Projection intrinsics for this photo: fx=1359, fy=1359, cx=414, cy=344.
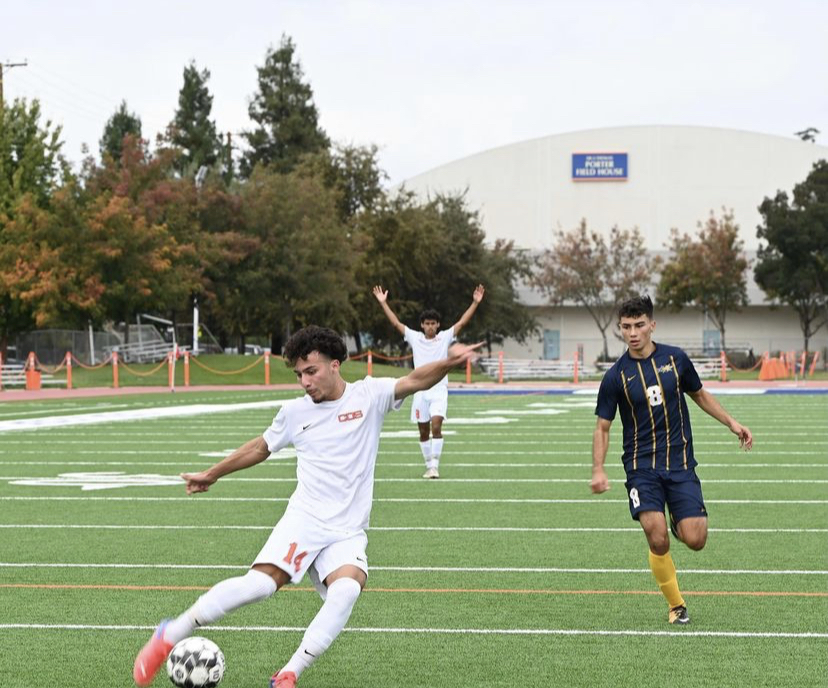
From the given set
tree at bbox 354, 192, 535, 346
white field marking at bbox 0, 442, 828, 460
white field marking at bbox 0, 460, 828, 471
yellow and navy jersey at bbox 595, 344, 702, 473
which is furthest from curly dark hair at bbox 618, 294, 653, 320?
tree at bbox 354, 192, 535, 346

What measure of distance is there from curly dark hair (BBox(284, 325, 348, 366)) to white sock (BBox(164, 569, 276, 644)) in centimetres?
102

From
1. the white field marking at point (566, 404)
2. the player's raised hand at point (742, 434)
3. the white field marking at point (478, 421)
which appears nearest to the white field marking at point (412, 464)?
the white field marking at point (478, 421)

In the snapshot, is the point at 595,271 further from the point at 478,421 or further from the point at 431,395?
the point at 431,395

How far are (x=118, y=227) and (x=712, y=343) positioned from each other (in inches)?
1595

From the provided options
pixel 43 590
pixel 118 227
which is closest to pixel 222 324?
pixel 118 227

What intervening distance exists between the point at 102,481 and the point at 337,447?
9.88 metres

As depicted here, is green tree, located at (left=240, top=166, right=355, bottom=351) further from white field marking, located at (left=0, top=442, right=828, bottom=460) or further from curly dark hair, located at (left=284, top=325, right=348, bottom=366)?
curly dark hair, located at (left=284, top=325, right=348, bottom=366)

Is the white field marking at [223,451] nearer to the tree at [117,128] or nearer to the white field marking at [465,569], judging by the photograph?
the white field marking at [465,569]

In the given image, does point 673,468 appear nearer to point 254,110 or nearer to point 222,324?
point 222,324

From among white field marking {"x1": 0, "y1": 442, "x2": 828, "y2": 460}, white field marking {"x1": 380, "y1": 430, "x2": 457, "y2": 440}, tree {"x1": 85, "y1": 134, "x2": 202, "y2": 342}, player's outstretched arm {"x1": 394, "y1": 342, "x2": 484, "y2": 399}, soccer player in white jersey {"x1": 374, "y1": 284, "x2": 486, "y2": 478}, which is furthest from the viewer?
tree {"x1": 85, "y1": 134, "x2": 202, "y2": 342}

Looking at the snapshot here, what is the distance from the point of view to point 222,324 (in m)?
65.4

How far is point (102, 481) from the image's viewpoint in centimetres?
1556

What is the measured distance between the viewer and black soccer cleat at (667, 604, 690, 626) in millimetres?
7629

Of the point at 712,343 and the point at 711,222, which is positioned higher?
the point at 711,222
